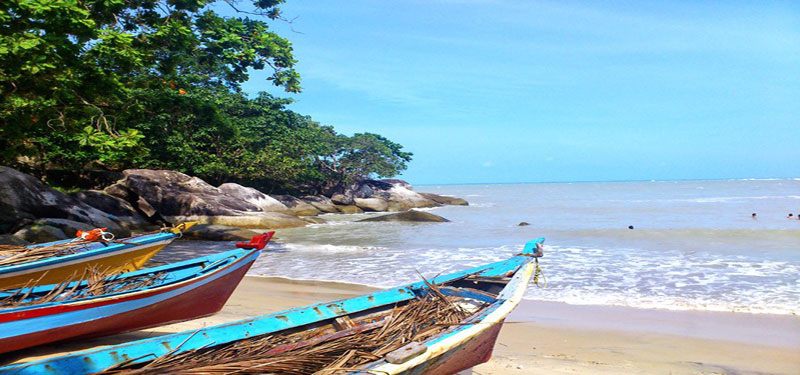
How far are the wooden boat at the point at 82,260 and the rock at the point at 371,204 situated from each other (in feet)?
106

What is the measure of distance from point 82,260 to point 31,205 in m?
9.26

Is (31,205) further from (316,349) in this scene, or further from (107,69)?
(316,349)

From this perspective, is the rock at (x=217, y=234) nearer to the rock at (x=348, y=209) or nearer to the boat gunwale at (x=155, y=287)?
the boat gunwale at (x=155, y=287)

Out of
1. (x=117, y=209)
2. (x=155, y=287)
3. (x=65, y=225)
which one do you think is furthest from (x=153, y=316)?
(x=117, y=209)

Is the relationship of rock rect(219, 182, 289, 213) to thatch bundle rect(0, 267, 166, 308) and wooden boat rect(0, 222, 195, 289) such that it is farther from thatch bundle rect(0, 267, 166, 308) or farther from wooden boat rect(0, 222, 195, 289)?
thatch bundle rect(0, 267, 166, 308)

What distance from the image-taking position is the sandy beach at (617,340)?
5.55 m

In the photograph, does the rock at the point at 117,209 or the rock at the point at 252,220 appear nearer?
the rock at the point at 117,209

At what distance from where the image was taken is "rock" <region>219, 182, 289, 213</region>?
82.7 ft

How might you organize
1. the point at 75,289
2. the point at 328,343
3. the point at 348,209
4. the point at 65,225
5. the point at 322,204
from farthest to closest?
the point at 348,209 → the point at 322,204 → the point at 65,225 → the point at 75,289 → the point at 328,343

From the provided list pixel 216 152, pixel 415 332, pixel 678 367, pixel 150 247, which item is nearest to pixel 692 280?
pixel 678 367

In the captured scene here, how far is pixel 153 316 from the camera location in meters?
5.63

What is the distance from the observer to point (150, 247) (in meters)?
8.16

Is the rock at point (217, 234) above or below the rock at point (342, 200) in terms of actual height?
below

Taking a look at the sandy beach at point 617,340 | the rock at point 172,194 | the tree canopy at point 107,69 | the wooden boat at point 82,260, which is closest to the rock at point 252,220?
the rock at point 172,194
